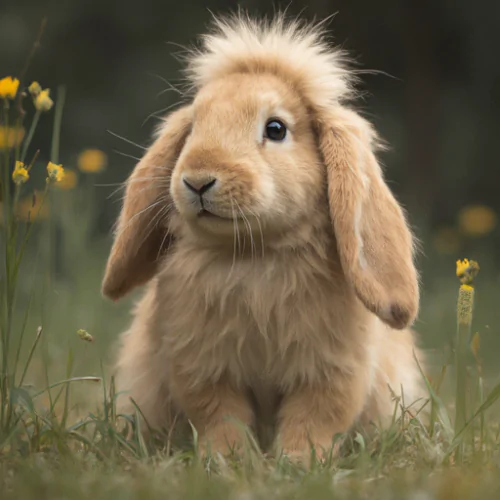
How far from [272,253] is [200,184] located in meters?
0.35

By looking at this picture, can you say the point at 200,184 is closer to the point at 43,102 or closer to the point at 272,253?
the point at 272,253

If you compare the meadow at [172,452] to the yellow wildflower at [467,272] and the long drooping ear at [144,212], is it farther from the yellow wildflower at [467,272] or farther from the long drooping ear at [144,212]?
the long drooping ear at [144,212]

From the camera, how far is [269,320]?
2791mm

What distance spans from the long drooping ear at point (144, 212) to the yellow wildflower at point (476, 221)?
374cm

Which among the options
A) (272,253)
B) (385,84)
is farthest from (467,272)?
(385,84)

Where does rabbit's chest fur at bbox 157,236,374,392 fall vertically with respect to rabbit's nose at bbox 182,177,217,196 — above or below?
below

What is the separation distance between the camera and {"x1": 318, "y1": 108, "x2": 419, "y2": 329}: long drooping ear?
2.69 m

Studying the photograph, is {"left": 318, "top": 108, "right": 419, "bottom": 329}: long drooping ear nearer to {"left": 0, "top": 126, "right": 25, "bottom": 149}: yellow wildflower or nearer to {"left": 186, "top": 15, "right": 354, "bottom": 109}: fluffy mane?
{"left": 186, "top": 15, "right": 354, "bottom": 109}: fluffy mane

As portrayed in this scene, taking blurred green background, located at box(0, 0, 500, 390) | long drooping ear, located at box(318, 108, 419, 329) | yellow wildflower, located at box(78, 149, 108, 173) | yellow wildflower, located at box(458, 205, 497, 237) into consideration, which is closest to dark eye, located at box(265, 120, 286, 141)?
long drooping ear, located at box(318, 108, 419, 329)

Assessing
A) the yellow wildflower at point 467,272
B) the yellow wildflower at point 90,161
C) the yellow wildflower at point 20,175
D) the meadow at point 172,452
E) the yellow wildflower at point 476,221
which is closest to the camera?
the meadow at point 172,452

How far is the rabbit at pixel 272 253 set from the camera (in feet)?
8.84

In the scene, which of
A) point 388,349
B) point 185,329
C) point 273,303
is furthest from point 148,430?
point 388,349

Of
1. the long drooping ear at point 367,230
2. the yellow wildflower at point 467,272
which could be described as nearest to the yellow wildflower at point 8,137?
the long drooping ear at point 367,230

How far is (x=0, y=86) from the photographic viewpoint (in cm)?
247
